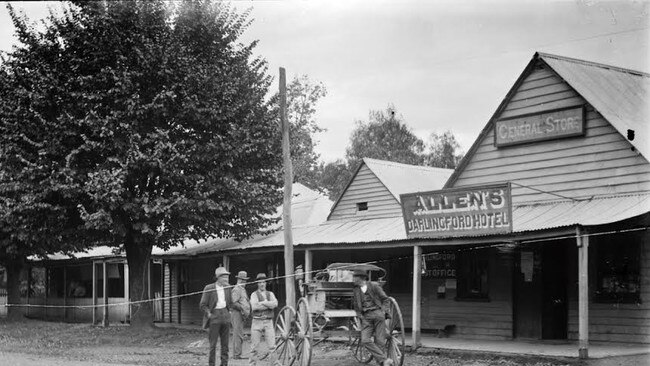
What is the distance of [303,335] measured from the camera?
15.4 meters

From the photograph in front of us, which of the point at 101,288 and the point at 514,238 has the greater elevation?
the point at 514,238

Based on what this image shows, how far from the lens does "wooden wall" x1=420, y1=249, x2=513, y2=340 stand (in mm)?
21078

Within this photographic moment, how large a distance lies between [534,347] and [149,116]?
1258 centimetres

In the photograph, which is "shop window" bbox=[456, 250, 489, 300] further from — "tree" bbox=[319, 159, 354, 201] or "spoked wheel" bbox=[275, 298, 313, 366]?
"tree" bbox=[319, 159, 354, 201]

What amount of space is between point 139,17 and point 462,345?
12617 millimetres

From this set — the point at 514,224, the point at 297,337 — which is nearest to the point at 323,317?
the point at 297,337

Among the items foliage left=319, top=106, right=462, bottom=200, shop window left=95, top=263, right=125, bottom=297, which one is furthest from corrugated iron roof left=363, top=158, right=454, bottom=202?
foliage left=319, top=106, right=462, bottom=200

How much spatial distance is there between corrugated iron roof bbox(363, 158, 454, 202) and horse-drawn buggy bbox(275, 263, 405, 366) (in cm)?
988

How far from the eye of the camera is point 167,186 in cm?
2509

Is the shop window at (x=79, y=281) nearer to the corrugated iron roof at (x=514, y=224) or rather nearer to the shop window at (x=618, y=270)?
the corrugated iron roof at (x=514, y=224)

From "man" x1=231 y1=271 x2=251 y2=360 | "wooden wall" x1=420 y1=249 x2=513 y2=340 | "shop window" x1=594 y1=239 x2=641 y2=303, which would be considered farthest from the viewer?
"wooden wall" x1=420 y1=249 x2=513 y2=340

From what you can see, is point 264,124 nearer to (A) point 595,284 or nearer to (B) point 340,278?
(B) point 340,278

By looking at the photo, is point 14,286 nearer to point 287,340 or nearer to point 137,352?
point 137,352

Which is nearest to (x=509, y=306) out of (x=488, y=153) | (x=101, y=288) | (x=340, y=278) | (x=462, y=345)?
(x=462, y=345)
